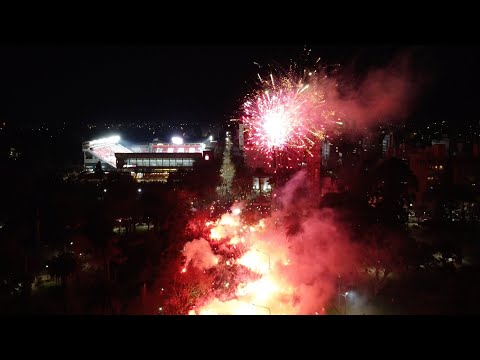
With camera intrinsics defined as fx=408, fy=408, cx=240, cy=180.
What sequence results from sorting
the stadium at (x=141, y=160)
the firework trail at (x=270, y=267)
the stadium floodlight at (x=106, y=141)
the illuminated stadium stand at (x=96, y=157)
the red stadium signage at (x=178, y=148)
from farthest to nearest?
the red stadium signage at (x=178, y=148) → the stadium floodlight at (x=106, y=141) → the illuminated stadium stand at (x=96, y=157) → the stadium at (x=141, y=160) → the firework trail at (x=270, y=267)

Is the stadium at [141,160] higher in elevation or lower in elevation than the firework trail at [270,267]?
higher

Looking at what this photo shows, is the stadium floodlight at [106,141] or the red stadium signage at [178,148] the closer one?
the stadium floodlight at [106,141]

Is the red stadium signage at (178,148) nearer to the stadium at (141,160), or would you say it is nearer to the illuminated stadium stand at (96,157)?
the stadium at (141,160)

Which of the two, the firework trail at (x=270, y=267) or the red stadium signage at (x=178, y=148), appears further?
the red stadium signage at (x=178, y=148)

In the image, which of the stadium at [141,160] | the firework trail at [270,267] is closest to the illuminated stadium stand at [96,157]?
the stadium at [141,160]

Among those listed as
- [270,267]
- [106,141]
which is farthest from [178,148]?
[270,267]

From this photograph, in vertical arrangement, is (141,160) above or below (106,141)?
below

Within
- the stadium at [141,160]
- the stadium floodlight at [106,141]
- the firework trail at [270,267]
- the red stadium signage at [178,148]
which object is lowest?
the firework trail at [270,267]

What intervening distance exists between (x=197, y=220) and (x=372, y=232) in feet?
12.1

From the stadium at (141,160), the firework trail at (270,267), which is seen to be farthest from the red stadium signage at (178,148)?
the firework trail at (270,267)

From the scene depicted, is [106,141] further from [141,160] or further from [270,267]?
[270,267]

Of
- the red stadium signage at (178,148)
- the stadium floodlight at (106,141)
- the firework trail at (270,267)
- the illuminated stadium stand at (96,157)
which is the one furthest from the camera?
the red stadium signage at (178,148)

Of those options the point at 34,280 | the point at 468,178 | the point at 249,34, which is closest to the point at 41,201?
the point at 34,280

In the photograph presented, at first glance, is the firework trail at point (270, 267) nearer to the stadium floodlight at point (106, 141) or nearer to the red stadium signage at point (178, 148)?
the red stadium signage at point (178, 148)
